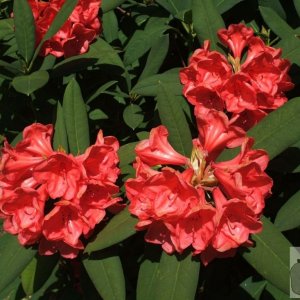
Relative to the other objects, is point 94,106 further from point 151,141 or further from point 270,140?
point 270,140

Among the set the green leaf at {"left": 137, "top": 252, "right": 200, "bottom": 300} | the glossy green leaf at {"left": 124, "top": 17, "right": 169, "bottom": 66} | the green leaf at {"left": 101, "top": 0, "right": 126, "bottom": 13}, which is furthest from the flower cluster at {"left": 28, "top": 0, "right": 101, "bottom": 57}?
the green leaf at {"left": 137, "top": 252, "right": 200, "bottom": 300}

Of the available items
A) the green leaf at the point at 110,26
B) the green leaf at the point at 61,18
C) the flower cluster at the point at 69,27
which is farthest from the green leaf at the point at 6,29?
the green leaf at the point at 110,26

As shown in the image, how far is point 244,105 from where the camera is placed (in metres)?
1.54

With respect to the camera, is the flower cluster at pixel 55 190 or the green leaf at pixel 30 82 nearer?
the flower cluster at pixel 55 190

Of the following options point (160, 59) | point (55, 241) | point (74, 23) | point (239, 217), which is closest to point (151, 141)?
point (239, 217)

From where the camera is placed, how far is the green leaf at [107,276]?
143cm

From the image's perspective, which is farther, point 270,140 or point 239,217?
point 270,140

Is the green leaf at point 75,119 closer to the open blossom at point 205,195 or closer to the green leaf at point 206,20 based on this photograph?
the open blossom at point 205,195

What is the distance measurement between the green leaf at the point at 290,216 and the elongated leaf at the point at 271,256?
0.09 meters

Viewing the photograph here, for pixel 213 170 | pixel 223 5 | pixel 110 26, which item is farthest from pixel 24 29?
pixel 213 170

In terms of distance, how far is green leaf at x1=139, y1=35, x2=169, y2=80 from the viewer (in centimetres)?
185

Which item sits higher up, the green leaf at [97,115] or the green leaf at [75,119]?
the green leaf at [75,119]

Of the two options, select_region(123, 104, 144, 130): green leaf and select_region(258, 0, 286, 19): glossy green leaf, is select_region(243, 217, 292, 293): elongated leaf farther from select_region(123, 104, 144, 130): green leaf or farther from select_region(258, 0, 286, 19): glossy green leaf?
select_region(258, 0, 286, 19): glossy green leaf

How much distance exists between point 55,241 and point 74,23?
82cm
